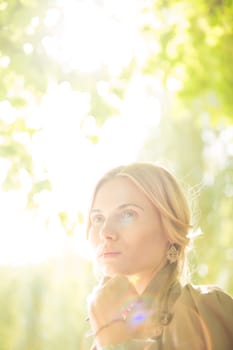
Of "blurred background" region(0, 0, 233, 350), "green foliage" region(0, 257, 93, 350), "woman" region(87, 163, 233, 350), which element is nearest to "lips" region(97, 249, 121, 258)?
"woman" region(87, 163, 233, 350)

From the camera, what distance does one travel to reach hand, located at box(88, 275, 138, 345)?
41.3 inches

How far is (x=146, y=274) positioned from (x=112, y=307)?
0.25 m

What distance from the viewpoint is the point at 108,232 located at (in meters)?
1.28

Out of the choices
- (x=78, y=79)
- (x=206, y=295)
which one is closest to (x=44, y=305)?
(x=78, y=79)

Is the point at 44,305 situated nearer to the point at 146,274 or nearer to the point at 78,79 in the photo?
the point at 78,79

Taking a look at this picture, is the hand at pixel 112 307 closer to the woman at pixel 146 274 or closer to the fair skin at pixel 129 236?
the woman at pixel 146 274

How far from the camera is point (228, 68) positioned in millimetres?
2992

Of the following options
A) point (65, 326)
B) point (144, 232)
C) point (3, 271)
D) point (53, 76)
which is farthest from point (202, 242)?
point (144, 232)

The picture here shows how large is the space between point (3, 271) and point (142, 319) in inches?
272

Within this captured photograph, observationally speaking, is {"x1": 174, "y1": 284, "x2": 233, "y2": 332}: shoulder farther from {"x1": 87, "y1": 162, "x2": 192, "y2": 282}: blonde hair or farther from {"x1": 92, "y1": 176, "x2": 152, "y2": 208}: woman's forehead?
{"x1": 92, "y1": 176, "x2": 152, "y2": 208}: woman's forehead

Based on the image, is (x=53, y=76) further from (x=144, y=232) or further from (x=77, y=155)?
(x=144, y=232)

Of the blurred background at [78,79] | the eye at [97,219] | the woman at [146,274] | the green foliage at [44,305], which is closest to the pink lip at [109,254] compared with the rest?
the woman at [146,274]

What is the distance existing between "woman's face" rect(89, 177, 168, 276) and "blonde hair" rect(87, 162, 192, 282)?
0.05 ft

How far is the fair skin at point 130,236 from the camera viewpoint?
1281mm
